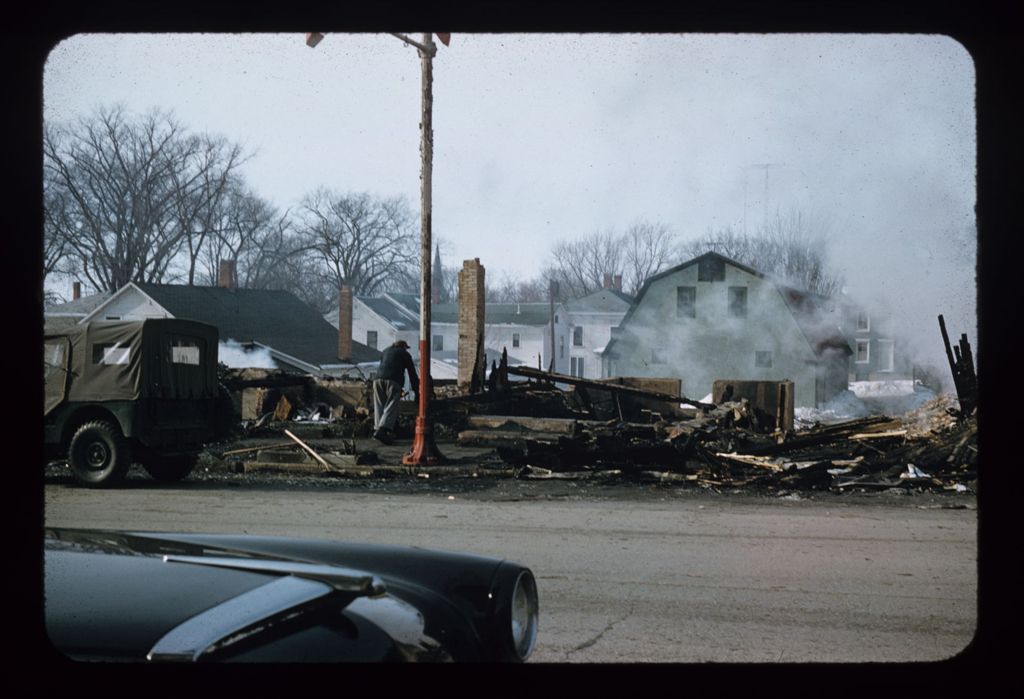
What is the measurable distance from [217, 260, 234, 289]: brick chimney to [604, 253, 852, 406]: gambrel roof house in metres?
16.4

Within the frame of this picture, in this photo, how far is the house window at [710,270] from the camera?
145 feet

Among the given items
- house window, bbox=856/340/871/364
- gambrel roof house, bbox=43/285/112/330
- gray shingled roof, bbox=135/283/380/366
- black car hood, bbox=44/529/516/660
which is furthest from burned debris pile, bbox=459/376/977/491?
house window, bbox=856/340/871/364

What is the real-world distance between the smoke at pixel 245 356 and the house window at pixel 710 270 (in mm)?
19161

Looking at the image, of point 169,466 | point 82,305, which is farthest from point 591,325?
point 169,466

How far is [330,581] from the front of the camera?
2348mm

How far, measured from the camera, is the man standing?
16.6m

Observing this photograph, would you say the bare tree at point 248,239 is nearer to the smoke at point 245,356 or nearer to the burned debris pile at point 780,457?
the smoke at point 245,356

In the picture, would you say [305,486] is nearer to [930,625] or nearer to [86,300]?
[930,625]

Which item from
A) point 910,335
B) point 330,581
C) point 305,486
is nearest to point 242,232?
point 910,335

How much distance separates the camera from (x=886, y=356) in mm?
43312

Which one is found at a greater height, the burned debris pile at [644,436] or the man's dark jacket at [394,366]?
the man's dark jacket at [394,366]

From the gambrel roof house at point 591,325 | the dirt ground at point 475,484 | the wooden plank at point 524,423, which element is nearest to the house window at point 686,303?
the gambrel roof house at point 591,325

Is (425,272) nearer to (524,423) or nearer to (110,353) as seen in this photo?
(110,353)

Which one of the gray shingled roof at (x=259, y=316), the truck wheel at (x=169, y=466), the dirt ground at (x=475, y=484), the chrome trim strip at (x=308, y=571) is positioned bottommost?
the dirt ground at (x=475, y=484)
